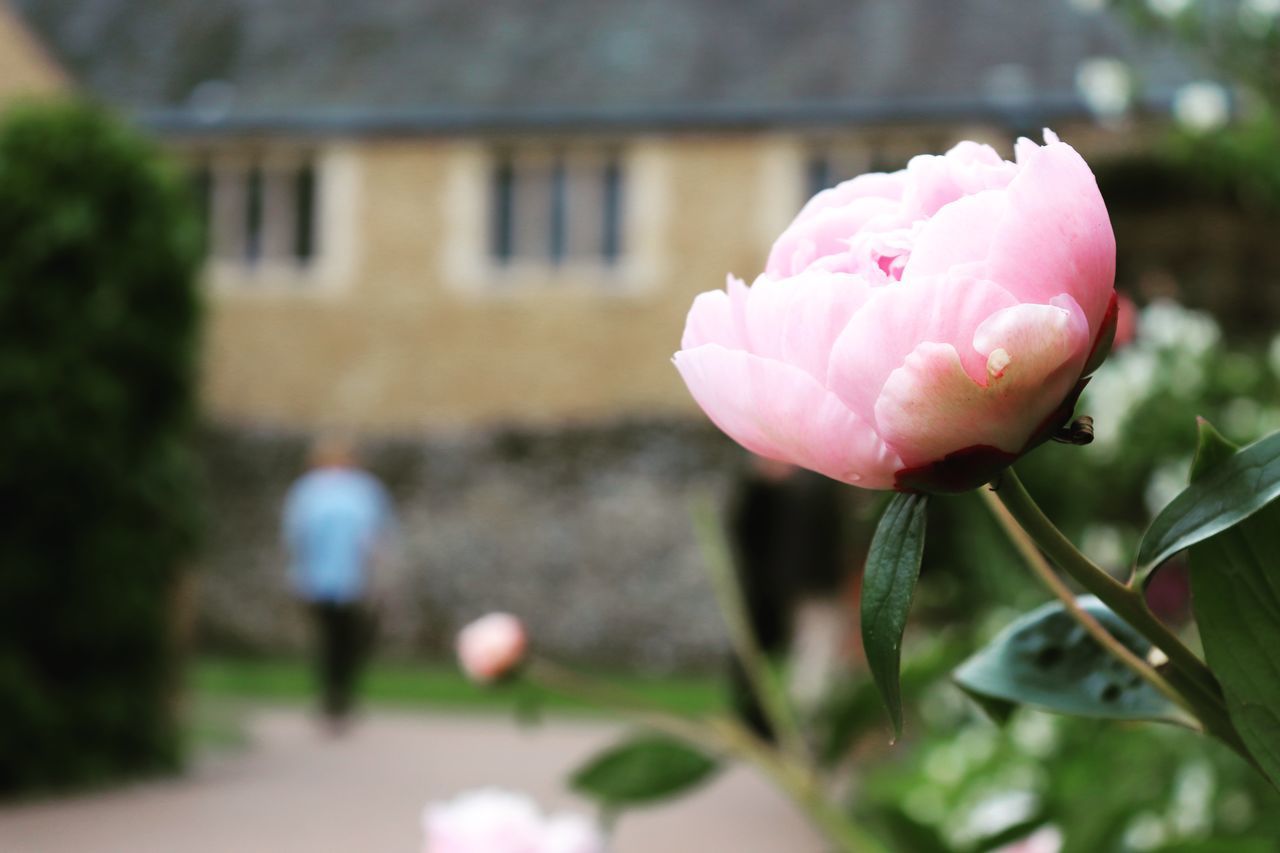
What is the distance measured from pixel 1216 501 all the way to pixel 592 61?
18022mm

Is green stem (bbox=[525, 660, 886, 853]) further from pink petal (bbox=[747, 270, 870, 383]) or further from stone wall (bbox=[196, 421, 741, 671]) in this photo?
stone wall (bbox=[196, 421, 741, 671])

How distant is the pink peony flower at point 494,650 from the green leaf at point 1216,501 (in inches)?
42.0

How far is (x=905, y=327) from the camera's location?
0.57 meters

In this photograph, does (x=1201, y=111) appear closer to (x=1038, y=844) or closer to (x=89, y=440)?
(x=1038, y=844)

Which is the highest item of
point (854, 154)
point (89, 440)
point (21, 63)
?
point (21, 63)

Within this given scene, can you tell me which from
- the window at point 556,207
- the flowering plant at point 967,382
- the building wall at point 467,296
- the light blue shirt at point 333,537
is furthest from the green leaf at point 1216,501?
the window at point 556,207

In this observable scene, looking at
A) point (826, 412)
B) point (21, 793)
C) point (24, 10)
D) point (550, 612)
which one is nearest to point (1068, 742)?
point (826, 412)

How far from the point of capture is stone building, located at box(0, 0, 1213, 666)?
16.3m

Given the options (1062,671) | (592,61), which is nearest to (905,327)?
(1062,671)

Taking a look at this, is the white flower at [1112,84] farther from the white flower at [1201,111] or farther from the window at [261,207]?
the window at [261,207]

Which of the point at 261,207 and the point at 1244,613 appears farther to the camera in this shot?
the point at 261,207

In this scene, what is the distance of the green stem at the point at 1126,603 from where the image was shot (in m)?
0.57

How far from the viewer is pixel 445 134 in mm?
17609

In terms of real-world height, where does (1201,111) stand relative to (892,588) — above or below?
above
